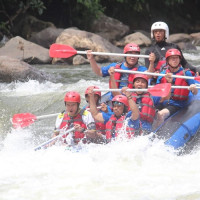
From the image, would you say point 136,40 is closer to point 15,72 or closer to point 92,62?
point 15,72

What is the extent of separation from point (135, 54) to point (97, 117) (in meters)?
1.00

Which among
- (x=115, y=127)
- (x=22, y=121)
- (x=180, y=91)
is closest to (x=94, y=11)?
(x=22, y=121)

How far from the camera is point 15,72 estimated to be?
32.7ft

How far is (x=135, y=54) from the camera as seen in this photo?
5855 millimetres

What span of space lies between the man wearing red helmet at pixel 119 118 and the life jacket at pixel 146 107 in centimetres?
16

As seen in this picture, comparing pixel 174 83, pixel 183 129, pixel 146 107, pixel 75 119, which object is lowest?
pixel 183 129

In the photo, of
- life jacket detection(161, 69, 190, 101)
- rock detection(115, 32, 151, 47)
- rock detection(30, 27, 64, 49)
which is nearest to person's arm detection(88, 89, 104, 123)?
life jacket detection(161, 69, 190, 101)

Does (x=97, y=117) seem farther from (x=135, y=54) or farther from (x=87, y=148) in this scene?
(x=135, y=54)

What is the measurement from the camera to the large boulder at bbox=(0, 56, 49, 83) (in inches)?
392

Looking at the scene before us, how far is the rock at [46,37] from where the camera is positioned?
14.6m

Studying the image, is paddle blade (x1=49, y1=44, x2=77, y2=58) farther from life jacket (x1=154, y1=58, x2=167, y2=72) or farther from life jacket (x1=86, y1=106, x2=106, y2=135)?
life jacket (x1=86, y1=106, x2=106, y2=135)

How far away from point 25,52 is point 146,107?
25.6 ft

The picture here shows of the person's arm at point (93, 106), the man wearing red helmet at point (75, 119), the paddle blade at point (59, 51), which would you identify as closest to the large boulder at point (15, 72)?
the paddle blade at point (59, 51)

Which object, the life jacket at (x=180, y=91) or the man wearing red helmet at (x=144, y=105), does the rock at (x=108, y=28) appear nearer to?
the life jacket at (x=180, y=91)
